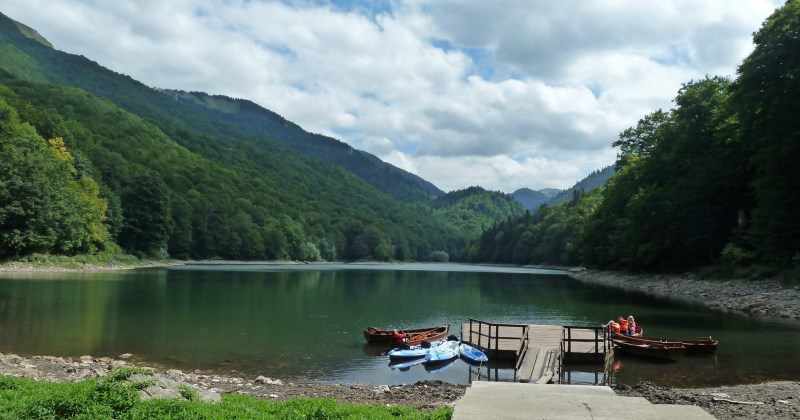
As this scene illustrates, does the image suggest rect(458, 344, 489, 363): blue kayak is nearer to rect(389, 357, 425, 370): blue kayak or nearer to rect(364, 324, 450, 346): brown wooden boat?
rect(389, 357, 425, 370): blue kayak

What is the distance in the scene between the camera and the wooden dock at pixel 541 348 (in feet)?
80.8

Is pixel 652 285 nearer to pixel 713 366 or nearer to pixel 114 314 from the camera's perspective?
pixel 713 366

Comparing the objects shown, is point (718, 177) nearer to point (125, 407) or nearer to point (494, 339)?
point (494, 339)

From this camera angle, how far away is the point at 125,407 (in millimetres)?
10406

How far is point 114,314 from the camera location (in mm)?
39250

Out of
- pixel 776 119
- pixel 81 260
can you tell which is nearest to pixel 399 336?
pixel 776 119

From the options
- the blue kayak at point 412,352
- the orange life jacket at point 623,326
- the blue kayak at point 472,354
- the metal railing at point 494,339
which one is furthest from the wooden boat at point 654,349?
the blue kayak at point 412,352

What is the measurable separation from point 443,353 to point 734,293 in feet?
124

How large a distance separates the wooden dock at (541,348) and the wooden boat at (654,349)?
143cm

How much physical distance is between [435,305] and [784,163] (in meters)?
34.6

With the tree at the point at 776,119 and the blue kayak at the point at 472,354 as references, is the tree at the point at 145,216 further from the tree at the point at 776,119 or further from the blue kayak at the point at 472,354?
the tree at the point at 776,119

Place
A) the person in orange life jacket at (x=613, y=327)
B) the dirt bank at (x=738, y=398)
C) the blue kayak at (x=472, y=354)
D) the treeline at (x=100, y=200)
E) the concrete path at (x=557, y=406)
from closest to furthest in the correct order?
the concrete path at (x=557, y=406)
the dirt bank at (x=738, y=398)
the blue kayak at (x=472, y=354)
the person in orange life jacket at (x=613, y=327)
the treeline at (x=100, y=200)

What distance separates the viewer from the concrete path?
31.6 feet

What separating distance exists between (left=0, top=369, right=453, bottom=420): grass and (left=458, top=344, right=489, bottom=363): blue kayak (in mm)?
15543
